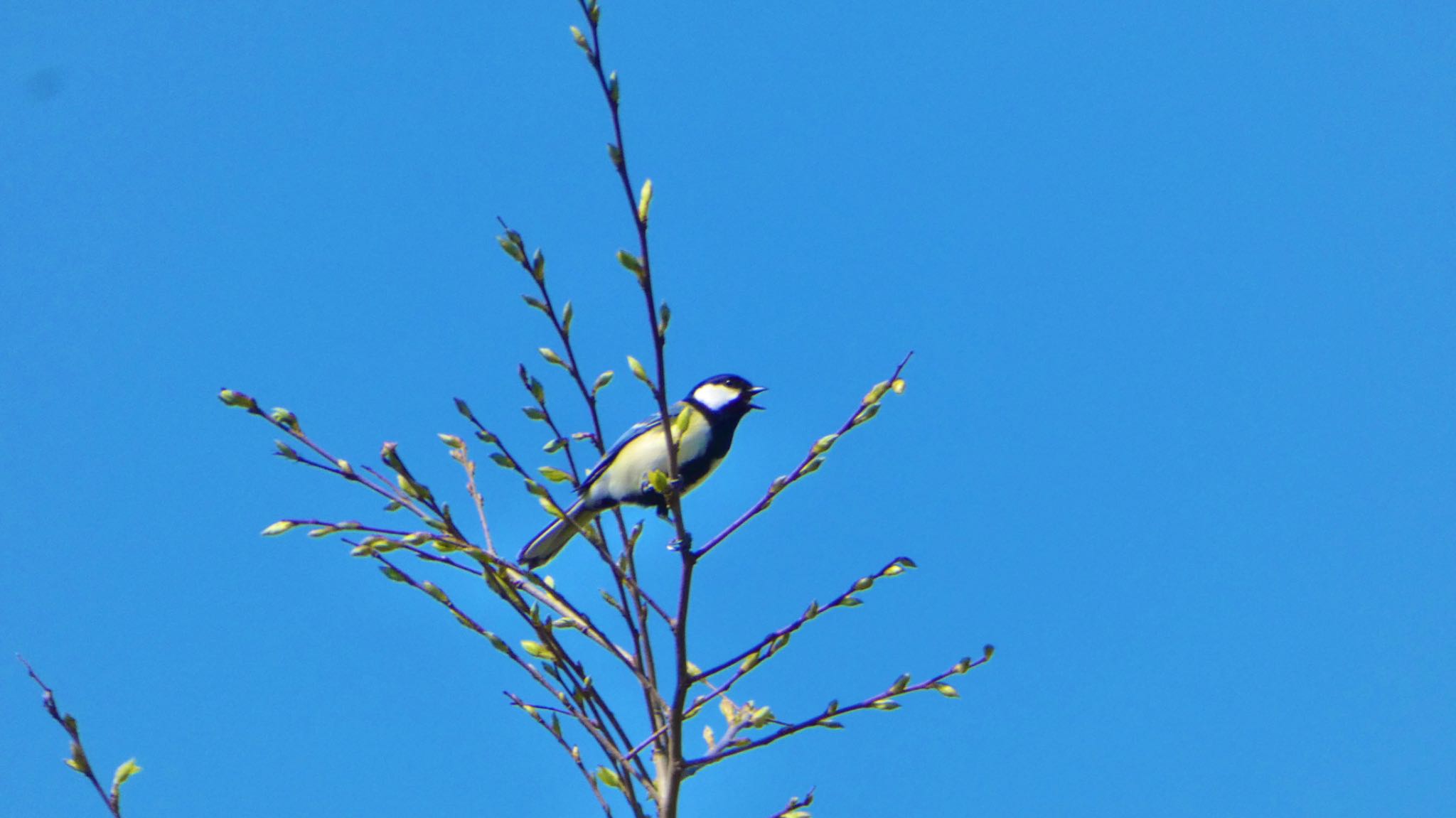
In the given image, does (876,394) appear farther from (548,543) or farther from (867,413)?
(548,543)

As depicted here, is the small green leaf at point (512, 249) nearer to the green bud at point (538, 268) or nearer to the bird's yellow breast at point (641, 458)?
the green bud at point (538, 268)

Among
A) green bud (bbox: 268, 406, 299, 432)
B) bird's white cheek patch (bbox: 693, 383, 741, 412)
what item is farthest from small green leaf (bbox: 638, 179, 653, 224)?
bird's white cheek patch (bbox: 693, 383, 741, 412)

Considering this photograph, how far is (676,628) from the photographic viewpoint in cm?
251

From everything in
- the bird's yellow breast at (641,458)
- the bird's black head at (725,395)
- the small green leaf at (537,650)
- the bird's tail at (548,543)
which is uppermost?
the bird's black head at (725,395)

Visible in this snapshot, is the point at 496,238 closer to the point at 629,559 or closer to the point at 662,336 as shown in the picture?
the point at 662,336

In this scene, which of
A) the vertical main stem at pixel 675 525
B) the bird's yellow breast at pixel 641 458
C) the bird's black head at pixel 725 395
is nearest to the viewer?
the vertical main stem at pixel 675 525

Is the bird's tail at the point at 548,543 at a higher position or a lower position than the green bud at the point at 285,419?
higher

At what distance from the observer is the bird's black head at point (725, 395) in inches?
179

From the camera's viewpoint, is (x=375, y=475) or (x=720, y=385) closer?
(x=375, y=475)

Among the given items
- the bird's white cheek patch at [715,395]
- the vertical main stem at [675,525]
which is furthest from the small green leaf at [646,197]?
the bird's white cheek patch at [715,395]

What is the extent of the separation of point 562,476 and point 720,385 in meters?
2.04

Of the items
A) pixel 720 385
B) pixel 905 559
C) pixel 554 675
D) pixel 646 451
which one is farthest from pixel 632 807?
pixel 720 385

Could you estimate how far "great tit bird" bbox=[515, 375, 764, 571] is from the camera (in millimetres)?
3979

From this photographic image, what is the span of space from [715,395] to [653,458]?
542 mm
